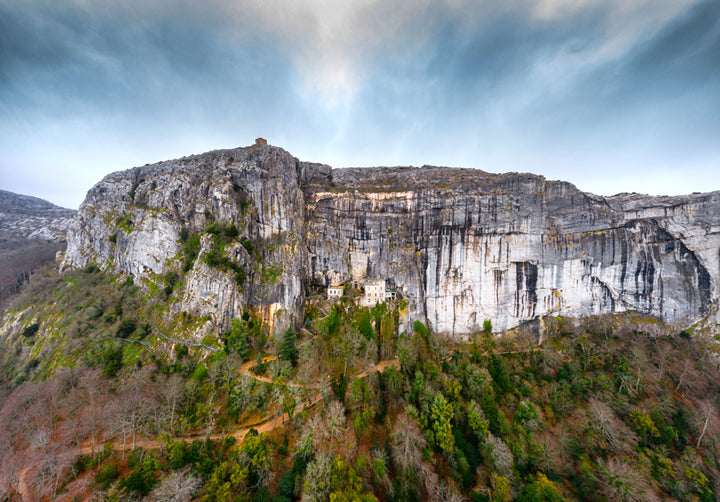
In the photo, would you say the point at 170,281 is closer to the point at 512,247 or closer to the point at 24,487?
the point at 24,487

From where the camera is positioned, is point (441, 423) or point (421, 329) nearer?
point (441, 423)

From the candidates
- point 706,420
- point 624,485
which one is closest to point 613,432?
point 624,485

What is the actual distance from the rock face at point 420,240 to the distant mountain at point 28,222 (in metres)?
49.5

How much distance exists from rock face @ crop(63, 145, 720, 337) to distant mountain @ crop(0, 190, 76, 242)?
49477 mm

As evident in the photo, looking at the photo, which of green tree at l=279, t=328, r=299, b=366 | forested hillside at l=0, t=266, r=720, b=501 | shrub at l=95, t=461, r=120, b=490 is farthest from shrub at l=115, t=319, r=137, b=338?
green tree at l=279, t=328, r=299, b=366

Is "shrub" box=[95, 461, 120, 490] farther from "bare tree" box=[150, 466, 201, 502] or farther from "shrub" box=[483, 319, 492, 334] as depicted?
"shrub" box=[483, 319, 492, 334]

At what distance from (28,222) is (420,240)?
432 feet

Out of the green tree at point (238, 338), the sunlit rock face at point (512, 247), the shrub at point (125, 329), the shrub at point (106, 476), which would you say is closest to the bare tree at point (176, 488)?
the shrub at point (106, 476)

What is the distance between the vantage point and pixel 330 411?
1994cm

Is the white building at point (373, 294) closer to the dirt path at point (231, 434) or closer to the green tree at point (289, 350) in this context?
the dirt path at point (231, 434)

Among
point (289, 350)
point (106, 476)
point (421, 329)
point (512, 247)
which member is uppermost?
point (512, 247)

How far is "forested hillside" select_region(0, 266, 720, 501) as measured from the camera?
53.3 feet

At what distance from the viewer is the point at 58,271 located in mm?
42000

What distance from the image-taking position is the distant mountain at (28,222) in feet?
222
